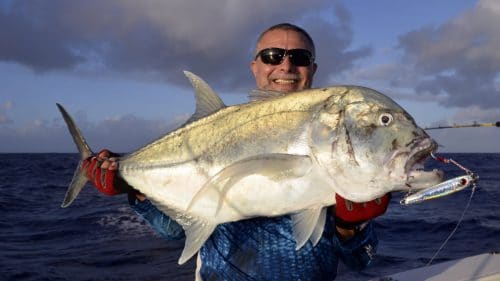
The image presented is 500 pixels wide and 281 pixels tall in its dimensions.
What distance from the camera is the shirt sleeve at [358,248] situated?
3.41m

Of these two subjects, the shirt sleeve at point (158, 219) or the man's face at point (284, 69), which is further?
the man's face at point (284, 69)

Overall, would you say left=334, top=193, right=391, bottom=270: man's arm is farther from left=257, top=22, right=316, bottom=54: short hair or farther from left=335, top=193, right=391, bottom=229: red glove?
left=257, top=22, right=316, bottom=54: short hair

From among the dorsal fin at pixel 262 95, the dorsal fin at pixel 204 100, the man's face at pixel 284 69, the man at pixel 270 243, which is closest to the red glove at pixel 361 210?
the man at pixel 270 243

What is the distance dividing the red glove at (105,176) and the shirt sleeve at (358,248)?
5.48ft

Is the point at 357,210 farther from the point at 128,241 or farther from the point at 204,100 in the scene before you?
the point at 128,241

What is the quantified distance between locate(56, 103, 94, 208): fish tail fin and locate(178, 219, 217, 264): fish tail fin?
41.2 inches

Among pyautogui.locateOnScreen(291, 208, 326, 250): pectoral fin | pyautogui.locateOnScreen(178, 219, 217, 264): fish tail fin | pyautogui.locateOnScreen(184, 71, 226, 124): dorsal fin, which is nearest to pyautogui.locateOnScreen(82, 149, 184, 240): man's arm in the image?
pyautogui.locateOnScreen(178, 219, 217, 264): fish tail fin

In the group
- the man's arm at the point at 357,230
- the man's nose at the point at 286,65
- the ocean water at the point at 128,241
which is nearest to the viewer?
the man's arm at the point at 357,230

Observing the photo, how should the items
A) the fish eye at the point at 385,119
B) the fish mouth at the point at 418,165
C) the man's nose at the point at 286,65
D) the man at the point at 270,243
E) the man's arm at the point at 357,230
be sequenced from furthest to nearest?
1. the man's nose at the point at 286,65
2. the man at the point at 270,243
3. the man's arm at the point at 357,230
4. the fish eye at the point at 385,119
5. the fish mouth at the point at 418,165

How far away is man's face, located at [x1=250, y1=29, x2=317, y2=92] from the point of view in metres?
3.93

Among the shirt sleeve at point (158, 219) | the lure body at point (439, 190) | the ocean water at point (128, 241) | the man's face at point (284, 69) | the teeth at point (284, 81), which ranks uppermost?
the man's face at point (284, 69)

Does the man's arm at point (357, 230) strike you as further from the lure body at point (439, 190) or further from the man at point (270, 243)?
the lure body at point (439, 190)

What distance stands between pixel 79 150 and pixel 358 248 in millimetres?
2380

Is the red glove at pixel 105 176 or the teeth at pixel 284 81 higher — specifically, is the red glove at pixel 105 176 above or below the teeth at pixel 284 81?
below
